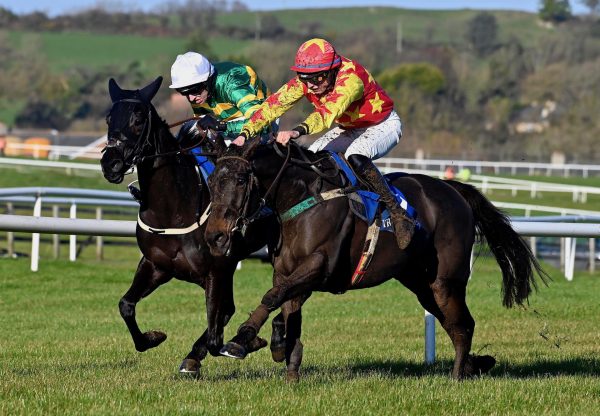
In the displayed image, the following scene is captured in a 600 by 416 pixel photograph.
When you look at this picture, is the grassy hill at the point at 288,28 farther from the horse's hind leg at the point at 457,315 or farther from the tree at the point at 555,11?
the horse's hind leg at the point at 457,315

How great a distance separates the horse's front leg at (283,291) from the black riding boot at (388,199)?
26.6 inches

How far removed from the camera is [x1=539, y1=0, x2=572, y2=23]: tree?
128250mm

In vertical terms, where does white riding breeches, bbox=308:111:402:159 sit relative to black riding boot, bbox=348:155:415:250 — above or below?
above

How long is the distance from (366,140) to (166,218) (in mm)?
1291

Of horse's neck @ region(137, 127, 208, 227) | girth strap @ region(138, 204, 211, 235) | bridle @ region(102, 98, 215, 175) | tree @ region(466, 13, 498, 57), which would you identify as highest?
tree @ region(466, 13, 498, 57)

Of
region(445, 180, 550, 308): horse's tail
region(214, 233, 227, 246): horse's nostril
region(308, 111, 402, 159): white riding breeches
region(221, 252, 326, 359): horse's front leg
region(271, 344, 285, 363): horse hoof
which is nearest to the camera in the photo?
region(214, 233, 227, 246): horse's nostril

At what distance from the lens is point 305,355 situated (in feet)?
30.7

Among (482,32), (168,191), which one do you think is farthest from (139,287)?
(482,32)

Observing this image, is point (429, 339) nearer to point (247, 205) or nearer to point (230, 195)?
point (247, 205)

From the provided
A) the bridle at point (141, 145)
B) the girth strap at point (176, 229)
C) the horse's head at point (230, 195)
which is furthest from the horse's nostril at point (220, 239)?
the girth strap at point (176, 229)

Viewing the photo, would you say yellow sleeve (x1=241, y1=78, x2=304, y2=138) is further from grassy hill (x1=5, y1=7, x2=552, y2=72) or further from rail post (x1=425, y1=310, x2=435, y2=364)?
grassy hill (x1=5, y1=7, x2=552, y2=72)

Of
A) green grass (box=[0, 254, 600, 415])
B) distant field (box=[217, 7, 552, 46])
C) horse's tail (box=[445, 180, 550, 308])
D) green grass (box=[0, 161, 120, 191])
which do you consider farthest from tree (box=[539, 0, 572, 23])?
horse's tail (box=[445, 180, 550, 308])

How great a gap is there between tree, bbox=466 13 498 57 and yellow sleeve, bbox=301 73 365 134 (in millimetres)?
111473

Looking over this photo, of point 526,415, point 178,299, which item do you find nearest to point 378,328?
point 178,299
